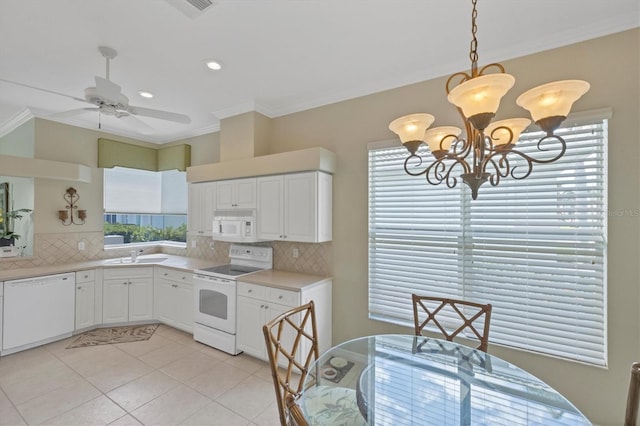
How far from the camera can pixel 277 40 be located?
2285mm

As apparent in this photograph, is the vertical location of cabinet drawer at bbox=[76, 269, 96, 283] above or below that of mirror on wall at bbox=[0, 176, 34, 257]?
below

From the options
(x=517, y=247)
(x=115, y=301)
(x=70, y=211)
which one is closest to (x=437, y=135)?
(x=517, y=247)

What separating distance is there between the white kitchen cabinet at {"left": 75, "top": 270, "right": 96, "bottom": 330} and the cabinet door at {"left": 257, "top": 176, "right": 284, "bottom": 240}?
98.1 inches

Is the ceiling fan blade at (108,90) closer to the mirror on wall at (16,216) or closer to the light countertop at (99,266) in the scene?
the light countertop at (99,266)

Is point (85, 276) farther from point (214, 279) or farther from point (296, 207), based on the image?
point (296, 207)

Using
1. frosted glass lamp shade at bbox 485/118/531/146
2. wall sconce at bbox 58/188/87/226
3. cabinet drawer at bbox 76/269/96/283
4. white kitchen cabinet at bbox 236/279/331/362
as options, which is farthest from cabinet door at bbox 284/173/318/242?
wall sconce at bbox 58/188/87/226

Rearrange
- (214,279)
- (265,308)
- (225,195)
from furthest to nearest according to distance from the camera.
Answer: (225,195) → (214,279) → (265,308)

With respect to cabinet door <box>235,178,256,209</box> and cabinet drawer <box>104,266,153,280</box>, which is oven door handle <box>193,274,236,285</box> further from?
cabinet drawer <box>104,266,153,280</box>

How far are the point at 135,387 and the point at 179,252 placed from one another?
2.58m

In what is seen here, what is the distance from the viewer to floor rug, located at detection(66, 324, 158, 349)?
3469 millimetres

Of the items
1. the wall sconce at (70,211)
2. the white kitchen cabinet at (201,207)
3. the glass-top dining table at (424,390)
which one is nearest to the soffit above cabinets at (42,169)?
the wall sconce at (70,211)

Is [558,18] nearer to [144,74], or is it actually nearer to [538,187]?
[538,187]

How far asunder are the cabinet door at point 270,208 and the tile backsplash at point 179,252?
0.34 meters

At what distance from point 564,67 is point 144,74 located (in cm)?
377
